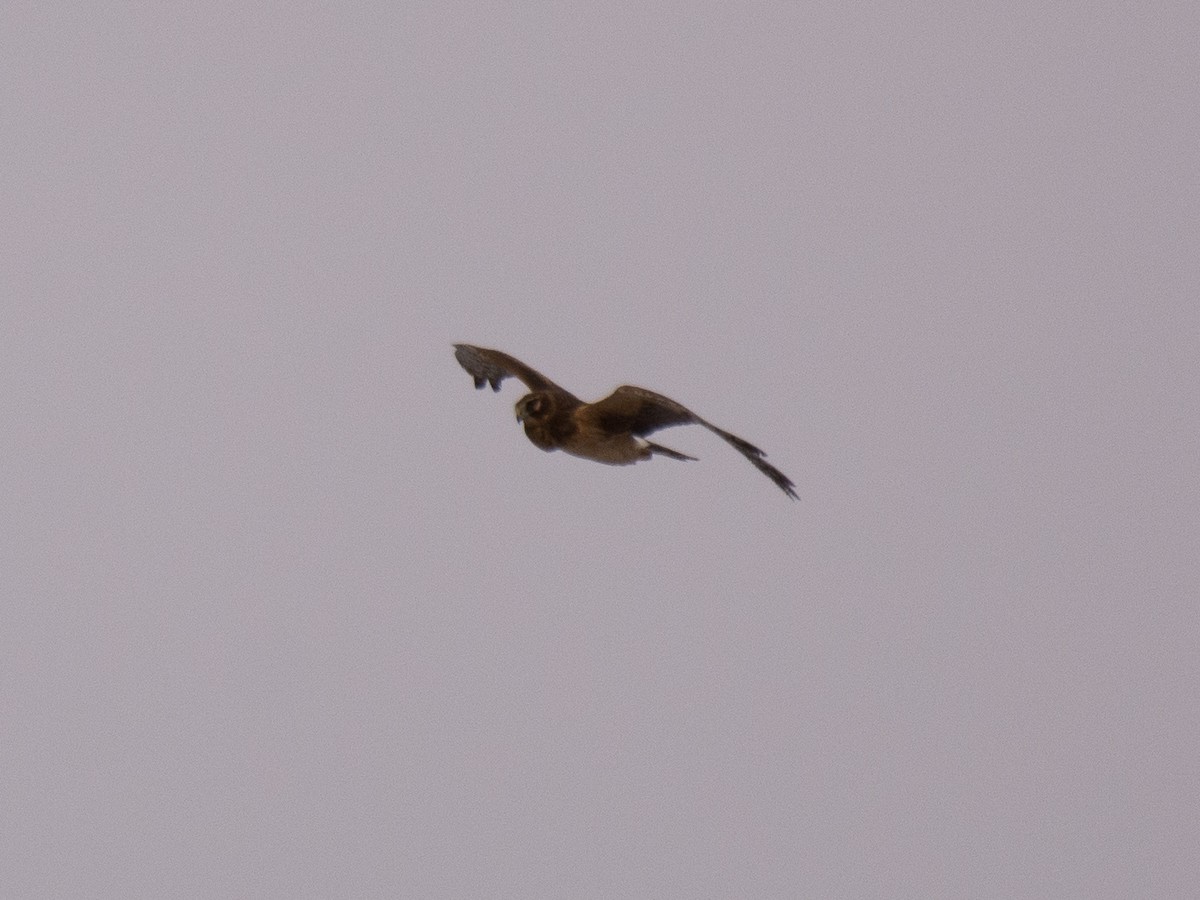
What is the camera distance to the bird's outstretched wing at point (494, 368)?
9719mm

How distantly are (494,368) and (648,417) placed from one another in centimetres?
175

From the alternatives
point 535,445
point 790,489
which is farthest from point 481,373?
point 790,489

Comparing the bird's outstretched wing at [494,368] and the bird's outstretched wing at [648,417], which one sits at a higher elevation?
the bird's outstretched wing at [494,368]

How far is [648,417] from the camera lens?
8.90 m

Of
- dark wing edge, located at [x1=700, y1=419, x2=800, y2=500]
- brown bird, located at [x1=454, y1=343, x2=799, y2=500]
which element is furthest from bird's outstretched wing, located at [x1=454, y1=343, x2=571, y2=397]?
dark wing edge, located at [x1=700, y1=419, x2=800, y2=500]

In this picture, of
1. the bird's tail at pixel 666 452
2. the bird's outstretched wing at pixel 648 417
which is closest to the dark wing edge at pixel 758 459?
the bird's outstretched wing at pixel 648 417

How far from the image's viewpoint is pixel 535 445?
916 cm

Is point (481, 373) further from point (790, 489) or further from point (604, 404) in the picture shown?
point (790, 489)

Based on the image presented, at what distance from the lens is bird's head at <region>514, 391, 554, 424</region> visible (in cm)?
914

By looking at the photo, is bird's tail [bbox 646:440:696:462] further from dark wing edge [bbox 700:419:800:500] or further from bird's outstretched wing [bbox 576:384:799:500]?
dark wing edge [bbox 700:419:800:500]

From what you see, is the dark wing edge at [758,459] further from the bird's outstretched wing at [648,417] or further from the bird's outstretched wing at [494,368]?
the bird's outstretched wing at [494,368]

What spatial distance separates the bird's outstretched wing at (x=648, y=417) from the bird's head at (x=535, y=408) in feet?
0.61

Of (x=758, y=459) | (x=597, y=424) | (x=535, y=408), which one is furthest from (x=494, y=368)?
(x=758, y=459)

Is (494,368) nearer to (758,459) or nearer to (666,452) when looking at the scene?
(666,452)
